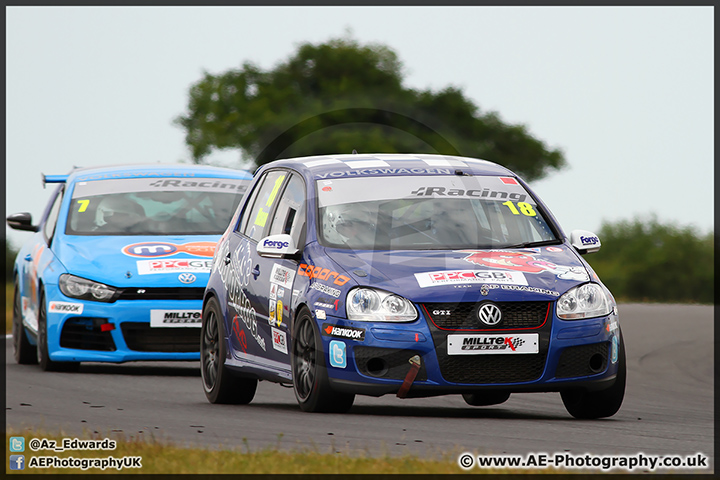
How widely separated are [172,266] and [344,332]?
13.9 ft

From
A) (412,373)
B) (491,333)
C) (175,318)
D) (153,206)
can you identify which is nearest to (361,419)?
(412,373)

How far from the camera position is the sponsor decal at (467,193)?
30.8 feet

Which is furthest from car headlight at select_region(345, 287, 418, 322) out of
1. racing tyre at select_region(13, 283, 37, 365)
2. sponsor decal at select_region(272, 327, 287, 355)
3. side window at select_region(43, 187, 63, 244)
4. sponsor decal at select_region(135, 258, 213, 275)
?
racing tyre at select_region(13, 283, 37, 365)

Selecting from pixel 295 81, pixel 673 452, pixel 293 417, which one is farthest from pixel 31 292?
pixel 295 81

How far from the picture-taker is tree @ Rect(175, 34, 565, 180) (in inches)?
2375

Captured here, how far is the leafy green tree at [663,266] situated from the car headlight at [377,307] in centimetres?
5750

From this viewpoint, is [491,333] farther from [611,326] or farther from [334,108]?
[334,108]

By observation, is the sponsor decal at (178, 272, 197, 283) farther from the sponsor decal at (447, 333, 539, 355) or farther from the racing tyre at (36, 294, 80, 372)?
the sponsor decal at (447, 333, 539, 355)

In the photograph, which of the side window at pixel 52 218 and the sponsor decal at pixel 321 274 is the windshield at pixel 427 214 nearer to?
the sponsor decal at pixel 321 274

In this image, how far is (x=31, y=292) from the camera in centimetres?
1367

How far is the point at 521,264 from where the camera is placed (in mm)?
8656

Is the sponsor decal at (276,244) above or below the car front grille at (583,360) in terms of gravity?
above

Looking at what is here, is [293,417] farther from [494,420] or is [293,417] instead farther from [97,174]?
[97,174]

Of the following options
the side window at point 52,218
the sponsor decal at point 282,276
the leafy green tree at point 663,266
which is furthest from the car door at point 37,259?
the leafy green tree at point 663,266
